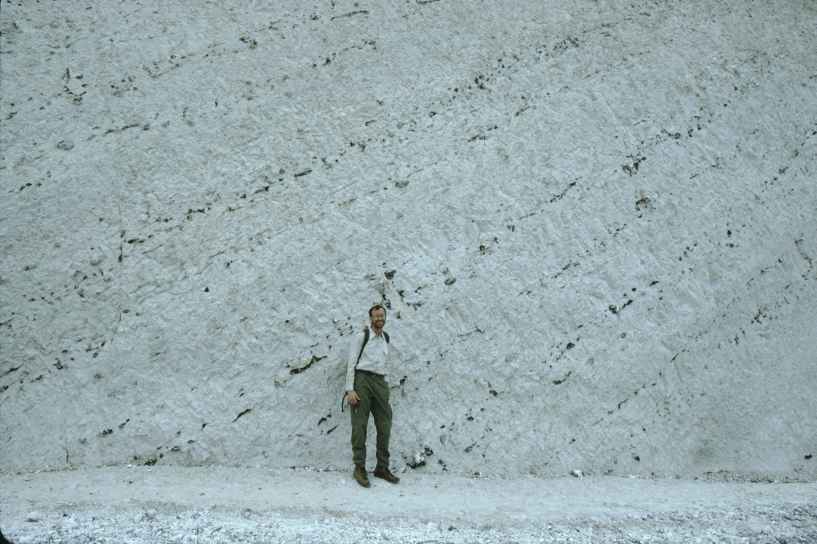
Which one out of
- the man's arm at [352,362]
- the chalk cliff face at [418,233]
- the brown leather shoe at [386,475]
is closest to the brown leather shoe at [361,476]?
the brown leather shoe at [386,475]

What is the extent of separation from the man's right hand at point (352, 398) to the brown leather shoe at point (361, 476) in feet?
2.03

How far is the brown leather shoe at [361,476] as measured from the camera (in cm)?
636

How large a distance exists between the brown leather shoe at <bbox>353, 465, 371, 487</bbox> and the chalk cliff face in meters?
0.53

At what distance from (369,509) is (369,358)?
140 cm

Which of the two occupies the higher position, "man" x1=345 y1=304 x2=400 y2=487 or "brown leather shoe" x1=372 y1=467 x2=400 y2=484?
"man" x1=345 y1=304 x2=400 y2=487

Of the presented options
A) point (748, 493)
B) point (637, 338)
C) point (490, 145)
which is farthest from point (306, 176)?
point (748, 493)

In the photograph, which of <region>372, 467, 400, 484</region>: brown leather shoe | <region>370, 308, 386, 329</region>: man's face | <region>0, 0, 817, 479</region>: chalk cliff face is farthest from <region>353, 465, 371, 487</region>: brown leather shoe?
<region>370, 308, 386, 329</region>: man's face

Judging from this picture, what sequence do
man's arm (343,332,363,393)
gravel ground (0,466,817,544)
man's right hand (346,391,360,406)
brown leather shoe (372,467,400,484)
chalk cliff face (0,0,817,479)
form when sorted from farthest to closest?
chalk cliff face (0,0,817,479) → brown leather shoe (372,467,400,484) → man's arm (343,332,363,393) → man's right hand (346,391,360,406) → gravel ground (0,466,817,544)

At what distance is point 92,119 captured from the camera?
8805 millimetres

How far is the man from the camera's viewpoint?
21.0ft

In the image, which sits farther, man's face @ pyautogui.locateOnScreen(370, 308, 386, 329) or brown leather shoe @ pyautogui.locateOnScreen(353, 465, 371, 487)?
man's face @ pyautogui.locateOnScreen(370, 308, 386, 329)

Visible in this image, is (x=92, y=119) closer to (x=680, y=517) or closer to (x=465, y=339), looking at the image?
(x=465, y=339)

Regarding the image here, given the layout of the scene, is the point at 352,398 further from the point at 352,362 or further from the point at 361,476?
the point at 361,476

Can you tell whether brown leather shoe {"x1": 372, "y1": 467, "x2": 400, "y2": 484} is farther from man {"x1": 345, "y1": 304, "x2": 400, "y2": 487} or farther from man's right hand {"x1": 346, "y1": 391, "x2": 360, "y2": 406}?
man's right hand {"x1": 346, "y1": 391, "x2": 360, "y2": 406}
